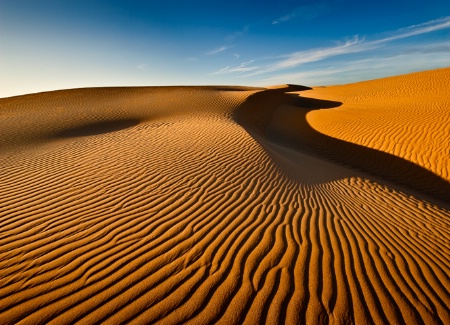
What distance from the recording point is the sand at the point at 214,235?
2.33 metres

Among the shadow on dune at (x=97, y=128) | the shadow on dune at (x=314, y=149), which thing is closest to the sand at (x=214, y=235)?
the shadow on dune at (x=314, y=149)

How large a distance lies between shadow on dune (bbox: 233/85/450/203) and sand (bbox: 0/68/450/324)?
0.12 meters

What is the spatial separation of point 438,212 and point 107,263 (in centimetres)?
673

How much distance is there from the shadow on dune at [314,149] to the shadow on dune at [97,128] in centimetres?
652

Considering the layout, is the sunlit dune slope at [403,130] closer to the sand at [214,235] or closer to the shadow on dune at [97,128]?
the sand at [214,235]

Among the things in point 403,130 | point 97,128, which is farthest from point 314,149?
point 97,128

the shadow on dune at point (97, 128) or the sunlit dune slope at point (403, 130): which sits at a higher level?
the shadow on dune at point (97, 128)

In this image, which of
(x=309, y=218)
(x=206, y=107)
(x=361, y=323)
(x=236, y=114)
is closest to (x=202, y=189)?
(x=309, y=218)

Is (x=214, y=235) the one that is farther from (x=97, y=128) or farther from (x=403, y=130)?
(x=97, y=128)

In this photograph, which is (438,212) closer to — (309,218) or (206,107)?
(309,218)

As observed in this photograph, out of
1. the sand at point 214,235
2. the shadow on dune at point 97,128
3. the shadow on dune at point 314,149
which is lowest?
the shadow on dune at point 314,149

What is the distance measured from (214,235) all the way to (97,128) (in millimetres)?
11101

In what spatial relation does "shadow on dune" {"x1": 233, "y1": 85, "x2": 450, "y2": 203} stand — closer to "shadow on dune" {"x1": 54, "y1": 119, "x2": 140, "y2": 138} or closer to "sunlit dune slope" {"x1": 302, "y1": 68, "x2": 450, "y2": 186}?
"sunlit dune slope" {"x1": 302, "y1": 68, "x2": 450, "y2": 186}

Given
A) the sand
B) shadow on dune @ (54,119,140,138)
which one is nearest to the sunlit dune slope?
the sand
